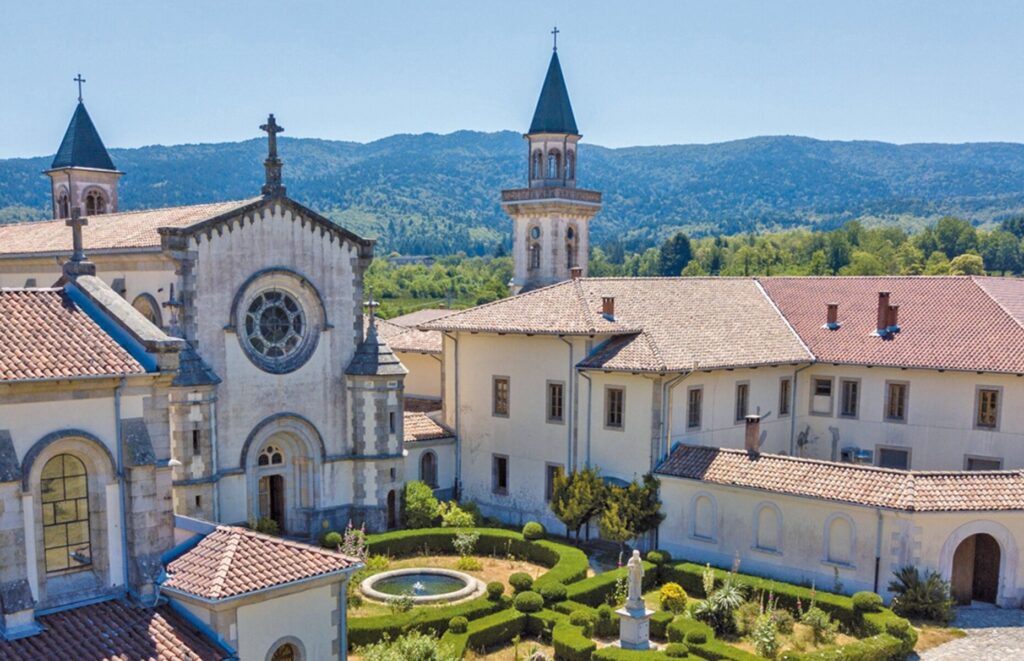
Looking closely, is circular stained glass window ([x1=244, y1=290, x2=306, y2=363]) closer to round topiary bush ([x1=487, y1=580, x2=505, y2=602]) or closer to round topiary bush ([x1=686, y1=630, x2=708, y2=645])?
round topiary bush ([x1=487, y1=580, x2=505, y2=602])

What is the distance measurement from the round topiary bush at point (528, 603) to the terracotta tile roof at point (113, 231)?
1561cm

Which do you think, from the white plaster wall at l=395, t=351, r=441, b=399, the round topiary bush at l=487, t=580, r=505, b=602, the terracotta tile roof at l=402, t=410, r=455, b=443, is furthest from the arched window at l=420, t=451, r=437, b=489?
the round topiary bush at l=487, t=580, r=505, b=602

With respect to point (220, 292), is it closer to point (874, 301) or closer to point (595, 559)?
point (595, 559)

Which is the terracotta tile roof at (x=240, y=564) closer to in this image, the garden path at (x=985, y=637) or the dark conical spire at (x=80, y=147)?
the garden path at (x=985, y=637)

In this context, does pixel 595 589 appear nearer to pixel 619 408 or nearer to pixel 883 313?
pixel 619 408

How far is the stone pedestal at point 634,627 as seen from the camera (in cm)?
2253

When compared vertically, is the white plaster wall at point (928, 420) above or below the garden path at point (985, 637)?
above

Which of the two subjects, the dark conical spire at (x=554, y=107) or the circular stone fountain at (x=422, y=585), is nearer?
the circular stone fountain at (x=422, y=585)

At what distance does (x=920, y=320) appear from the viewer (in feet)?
123

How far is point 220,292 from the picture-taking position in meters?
29.5

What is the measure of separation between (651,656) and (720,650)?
1.80 meters

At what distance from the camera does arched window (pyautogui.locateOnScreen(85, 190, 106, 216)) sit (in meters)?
49.0

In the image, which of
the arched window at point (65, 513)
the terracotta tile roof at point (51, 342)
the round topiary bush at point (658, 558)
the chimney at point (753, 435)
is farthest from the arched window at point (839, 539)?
the arched window at point (65, 513)

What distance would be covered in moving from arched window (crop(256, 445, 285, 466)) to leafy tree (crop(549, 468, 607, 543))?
9913 millimetres
